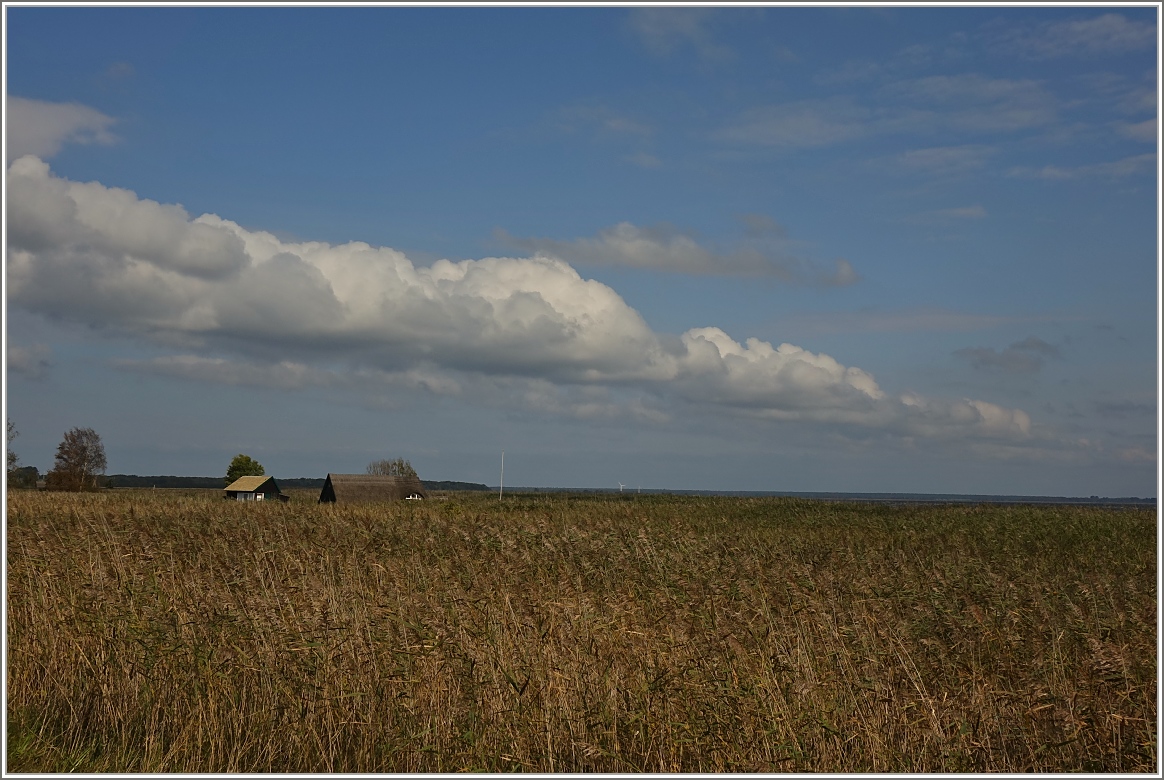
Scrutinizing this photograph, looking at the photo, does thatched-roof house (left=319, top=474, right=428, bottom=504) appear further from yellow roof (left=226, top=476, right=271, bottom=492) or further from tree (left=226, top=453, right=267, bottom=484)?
tree (left=226, top=453, right=267, bottom=484)

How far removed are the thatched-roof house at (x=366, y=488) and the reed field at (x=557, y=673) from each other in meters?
36.3

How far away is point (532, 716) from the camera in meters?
4.84

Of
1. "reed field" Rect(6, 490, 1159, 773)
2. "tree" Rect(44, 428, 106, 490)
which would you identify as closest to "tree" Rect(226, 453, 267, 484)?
"tree" Rect(44, 428, 106, 490)

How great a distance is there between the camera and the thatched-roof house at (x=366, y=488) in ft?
145

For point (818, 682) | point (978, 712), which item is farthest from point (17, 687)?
point (978, 712)

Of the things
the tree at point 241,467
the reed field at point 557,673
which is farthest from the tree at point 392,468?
the reed field at point 557,673

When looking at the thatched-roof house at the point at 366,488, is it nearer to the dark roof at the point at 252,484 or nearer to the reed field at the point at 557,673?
the dark roof at the point at 252,484

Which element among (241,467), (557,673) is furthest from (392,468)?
(557,673)

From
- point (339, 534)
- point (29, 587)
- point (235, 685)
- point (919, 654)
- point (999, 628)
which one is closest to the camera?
Answer: point (235, 685)

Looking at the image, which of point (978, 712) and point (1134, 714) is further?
point (1134, 714)

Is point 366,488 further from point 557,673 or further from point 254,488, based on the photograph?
point 557,673

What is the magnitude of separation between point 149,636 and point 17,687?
879 mm

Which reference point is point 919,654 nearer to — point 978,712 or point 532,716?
point 978,712

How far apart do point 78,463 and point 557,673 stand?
8235 cm
